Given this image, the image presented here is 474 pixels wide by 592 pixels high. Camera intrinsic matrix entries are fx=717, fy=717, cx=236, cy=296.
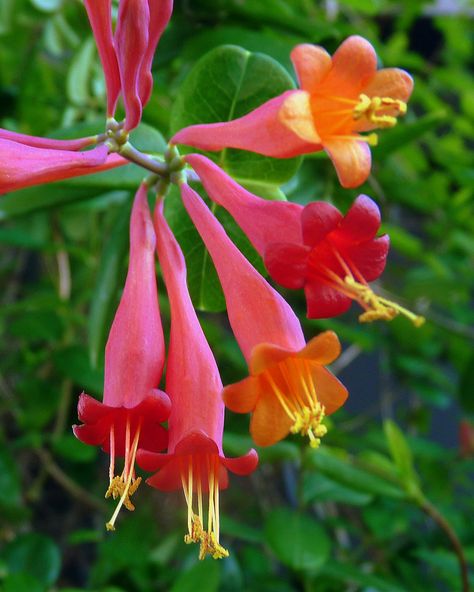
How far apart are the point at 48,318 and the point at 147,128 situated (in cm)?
50

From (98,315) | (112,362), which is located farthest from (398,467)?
(112,362)

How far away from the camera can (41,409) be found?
3.49 feet

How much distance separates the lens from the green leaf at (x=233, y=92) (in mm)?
569

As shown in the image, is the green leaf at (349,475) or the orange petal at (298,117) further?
the green leaf at (349,475)

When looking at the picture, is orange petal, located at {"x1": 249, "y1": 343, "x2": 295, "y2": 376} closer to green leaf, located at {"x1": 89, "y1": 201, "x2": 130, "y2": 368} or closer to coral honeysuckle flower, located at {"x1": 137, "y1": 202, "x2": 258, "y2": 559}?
coral honeysuckle flower, located at {"x1": 137, "y1": 202, "x2": 258, "y2": 559}

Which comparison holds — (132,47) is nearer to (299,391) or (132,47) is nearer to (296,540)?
(299,391)

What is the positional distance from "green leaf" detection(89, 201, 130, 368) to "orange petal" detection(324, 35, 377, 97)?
0.90 feet

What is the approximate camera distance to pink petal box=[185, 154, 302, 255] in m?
0.44

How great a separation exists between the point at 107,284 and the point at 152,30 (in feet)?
0.85

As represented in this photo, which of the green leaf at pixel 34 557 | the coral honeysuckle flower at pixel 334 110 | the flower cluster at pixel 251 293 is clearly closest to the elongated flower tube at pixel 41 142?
the flower cluster at pixel 251 293

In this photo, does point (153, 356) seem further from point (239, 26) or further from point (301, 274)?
point (239, 26)

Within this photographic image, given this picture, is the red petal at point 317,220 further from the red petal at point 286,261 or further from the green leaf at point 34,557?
the green leaf at point 34,557

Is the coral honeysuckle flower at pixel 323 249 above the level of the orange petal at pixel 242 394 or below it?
above

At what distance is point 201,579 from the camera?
79cm
